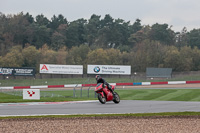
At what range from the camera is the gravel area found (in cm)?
1272

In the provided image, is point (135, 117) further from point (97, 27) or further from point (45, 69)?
point (97, 27)

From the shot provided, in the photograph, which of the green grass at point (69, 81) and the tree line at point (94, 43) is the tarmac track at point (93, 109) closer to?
the green grass at point (69, 81)

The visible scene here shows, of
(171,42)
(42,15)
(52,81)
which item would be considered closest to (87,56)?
(52,81)

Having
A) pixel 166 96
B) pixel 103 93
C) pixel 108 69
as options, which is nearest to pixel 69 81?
pixel 108 69

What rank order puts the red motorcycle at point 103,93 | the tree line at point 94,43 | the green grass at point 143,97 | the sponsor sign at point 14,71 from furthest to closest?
the tree line at point 94,43, the sponsor sign at point 14,71, the green grass at point 143,97, the red motorcycle at point 103,93

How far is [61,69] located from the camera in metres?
71.6

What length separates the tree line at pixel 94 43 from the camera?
87250 millimetres

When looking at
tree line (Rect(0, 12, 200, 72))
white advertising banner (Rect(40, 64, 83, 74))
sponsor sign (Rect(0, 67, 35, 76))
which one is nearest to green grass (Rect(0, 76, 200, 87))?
sponsor sign (Rect(0, 67, 35, 76))

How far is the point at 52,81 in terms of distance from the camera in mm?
67562

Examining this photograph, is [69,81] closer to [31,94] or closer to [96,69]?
[96,69]

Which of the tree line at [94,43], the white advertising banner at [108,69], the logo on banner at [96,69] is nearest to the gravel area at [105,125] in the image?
the white advertising banner at [108,69]

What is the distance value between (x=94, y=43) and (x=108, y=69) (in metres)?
60.5

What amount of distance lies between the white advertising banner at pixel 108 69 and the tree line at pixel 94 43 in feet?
46.9

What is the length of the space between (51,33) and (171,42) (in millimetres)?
40955
